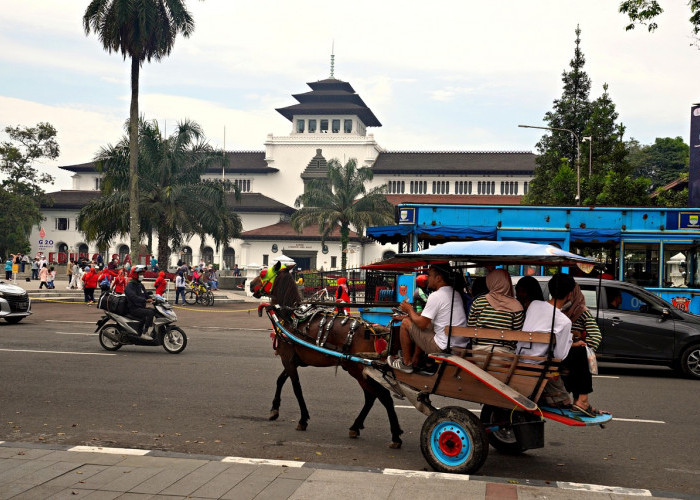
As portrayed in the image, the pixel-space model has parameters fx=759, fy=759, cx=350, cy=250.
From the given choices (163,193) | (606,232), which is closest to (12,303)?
(606,232)

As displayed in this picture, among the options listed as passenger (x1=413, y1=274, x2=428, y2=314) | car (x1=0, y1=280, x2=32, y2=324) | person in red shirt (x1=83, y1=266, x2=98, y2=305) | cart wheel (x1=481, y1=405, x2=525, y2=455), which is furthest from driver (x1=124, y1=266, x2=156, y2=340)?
person in red shirt (x1=83, y1=266, x2=98, y2=305)

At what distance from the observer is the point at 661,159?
83500mm

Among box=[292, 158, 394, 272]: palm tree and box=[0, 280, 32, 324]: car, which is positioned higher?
box=[292, 158, 394, 272]: palm tree

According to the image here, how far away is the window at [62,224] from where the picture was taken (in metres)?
78.1

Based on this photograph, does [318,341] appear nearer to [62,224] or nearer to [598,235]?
[598,235]

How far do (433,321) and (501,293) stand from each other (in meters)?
0.69

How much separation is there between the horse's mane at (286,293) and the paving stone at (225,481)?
8.36 ft

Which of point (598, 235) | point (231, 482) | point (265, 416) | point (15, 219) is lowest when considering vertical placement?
point (265, 416)

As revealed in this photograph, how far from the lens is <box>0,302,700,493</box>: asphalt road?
7.22m

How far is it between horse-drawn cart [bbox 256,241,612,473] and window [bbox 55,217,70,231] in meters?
76.9

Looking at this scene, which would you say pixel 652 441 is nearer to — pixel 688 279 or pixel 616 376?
pixel 616 376

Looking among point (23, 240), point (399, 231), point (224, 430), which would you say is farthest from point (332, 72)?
point (224, 430)

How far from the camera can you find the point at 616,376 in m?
13.5

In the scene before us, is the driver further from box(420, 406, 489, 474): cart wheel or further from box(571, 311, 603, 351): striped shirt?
box(571, 311, 603, 351): striped shirt
